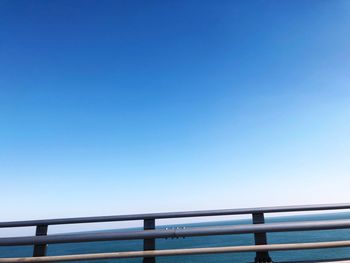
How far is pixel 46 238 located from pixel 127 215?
2.80 ft

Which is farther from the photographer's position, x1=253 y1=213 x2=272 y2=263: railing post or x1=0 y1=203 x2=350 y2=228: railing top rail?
x1=0 y1=203 x2=350 y2=228: railing top rail

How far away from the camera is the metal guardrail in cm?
278

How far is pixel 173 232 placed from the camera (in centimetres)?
275

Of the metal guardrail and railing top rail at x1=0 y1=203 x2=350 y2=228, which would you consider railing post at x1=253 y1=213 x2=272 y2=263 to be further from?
railing top rail at x1=0 y1=203 x2=350 y2=228

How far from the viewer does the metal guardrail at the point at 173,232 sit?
278 cm

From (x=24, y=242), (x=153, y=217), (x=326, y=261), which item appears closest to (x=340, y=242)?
(x=326, y=261)

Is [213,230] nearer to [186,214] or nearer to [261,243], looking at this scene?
[186,214]

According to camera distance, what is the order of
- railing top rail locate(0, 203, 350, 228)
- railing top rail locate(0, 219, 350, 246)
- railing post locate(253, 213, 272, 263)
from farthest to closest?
railing top rail locate(0, 203, 350, 228)
railing post locate(253, 213, 272, 263)
railing top rail locate(0, 219, 350, 246)

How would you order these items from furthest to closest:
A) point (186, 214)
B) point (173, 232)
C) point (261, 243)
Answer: point (186, 214), point (261, 243), point (173, 232)

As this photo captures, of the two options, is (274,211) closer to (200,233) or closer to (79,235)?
(200,233)

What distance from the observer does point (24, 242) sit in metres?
2.98

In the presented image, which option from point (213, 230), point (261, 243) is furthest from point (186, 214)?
point (261, 243)

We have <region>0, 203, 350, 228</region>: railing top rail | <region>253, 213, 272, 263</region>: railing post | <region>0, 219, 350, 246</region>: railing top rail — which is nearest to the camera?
<region>0, 219, 350, 246</region>: railing top rail

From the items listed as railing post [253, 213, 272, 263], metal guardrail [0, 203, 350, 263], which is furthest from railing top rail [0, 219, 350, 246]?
railing post [253, 213, 272, 263]
